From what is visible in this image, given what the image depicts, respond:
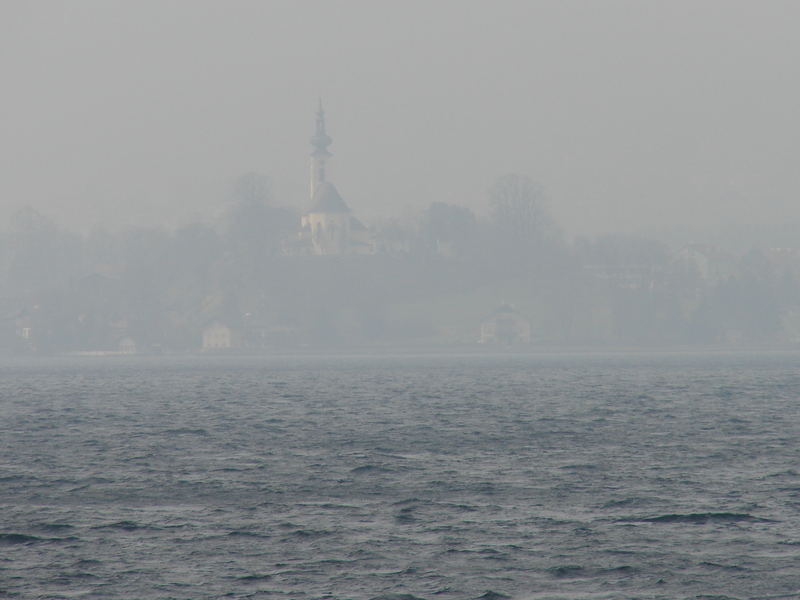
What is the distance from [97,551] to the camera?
26.4 metres

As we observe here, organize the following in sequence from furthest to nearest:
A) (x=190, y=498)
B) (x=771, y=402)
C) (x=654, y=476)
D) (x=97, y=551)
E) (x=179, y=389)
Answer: (x=179, y=389)
(x=771, y=402)
(x=654, y=476)
(x=190, y=498)
(x=97, y=551)

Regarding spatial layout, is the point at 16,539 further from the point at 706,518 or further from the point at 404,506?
the point at 706,518

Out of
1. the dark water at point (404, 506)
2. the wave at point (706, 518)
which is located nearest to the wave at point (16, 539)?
the dark water at point (404, 506)

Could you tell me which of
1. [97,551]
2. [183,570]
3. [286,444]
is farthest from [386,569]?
[286,444]

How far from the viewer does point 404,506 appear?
31.9 meters

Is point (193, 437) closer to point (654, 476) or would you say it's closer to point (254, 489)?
point (254, 489)

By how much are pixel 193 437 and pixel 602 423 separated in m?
18.0

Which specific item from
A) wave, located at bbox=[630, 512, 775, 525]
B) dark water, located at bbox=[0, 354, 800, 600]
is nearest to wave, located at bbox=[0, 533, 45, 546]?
dark water, located at bbox=[0, 354, 800, 600]

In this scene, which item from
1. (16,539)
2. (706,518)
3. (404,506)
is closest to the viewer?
(16,539)

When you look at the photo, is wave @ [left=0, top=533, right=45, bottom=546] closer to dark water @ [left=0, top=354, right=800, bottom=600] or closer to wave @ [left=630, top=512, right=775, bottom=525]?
dark water @ [left=0, top=354, right=800, bottom=600]

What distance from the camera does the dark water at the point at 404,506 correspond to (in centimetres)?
2380

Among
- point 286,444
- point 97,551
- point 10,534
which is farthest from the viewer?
point 286,444

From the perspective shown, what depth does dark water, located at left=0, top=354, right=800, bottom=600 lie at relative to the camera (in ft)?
78.1

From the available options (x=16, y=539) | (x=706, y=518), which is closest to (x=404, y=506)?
(x=706, y=518)
